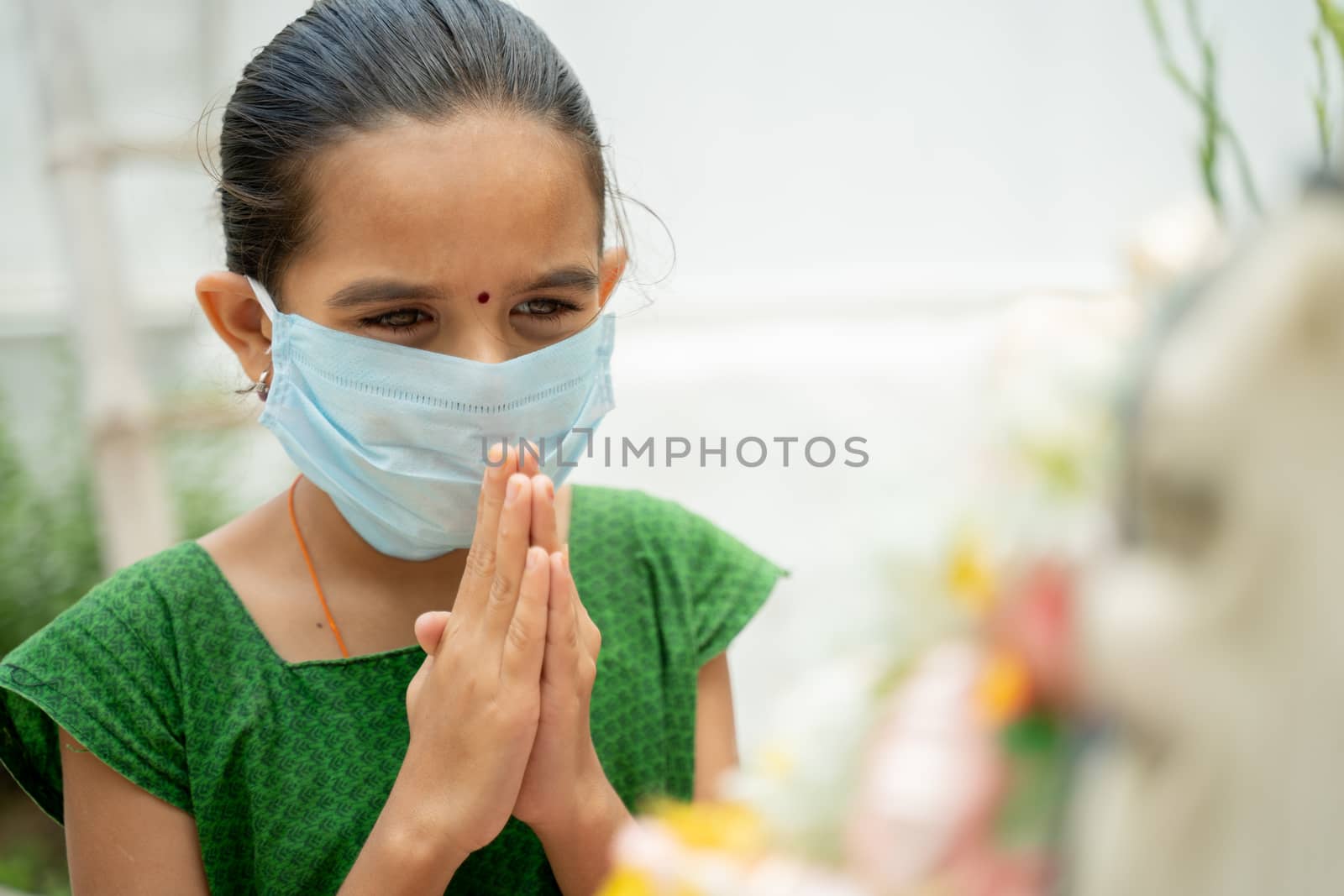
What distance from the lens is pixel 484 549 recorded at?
0.82m

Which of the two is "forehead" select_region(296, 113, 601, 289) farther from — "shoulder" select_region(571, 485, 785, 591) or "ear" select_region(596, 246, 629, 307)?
"shoulder" select_region(571, 485, 785, 591)

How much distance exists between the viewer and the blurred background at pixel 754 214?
1.95 m

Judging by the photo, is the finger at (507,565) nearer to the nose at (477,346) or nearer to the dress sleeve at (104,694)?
the nose at (477,346)

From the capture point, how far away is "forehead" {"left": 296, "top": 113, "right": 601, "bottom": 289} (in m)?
0.87

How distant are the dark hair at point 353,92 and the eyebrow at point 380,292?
0.07 meters

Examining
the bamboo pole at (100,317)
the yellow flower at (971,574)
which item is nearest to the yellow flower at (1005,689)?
the yellow flower at (971,574)

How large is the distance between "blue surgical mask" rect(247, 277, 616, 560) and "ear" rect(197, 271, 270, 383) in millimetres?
28

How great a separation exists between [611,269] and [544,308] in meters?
0.18

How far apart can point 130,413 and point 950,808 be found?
2.00 m

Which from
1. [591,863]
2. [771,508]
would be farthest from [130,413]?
[591,863]

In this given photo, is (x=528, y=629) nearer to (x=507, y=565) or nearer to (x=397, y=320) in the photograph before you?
(x=507, y=565)

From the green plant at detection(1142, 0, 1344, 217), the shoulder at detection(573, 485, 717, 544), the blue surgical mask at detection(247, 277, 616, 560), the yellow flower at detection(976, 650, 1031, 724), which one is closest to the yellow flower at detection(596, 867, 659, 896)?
the yellow flower at detection(976, 650, 1031, 724)

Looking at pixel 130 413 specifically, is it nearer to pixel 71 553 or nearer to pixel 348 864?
pixel 71 553

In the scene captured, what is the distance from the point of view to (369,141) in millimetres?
903
